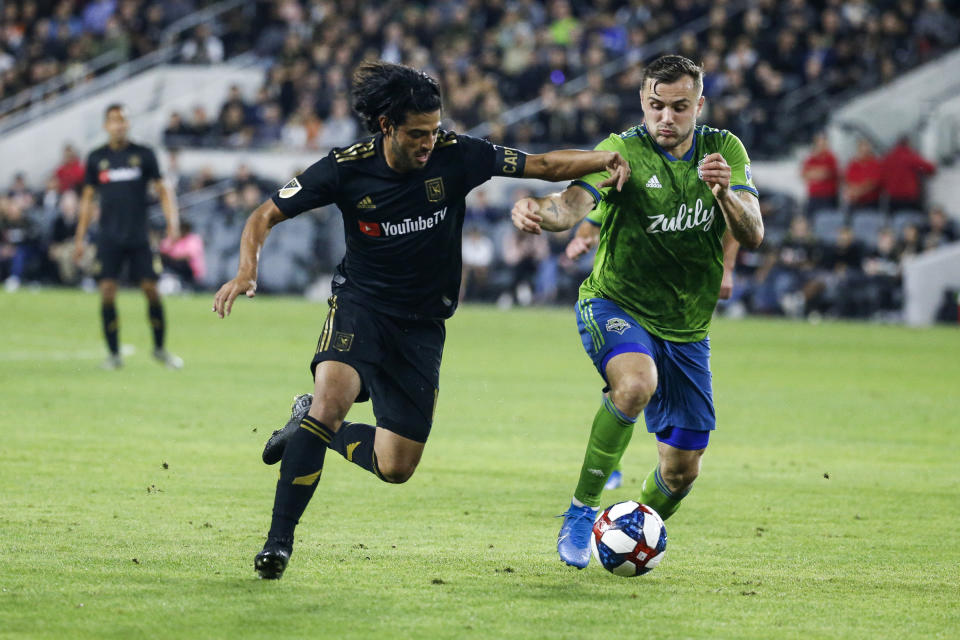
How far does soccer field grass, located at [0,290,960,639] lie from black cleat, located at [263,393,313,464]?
1.25ft

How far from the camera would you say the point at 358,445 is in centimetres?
714

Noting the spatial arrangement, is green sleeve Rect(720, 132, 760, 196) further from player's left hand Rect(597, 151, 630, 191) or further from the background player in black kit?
the background player in black kit

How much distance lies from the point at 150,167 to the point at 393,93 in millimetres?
9185

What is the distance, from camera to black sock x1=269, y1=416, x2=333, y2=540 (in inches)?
240

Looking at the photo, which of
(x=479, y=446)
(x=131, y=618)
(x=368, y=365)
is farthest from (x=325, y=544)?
(x=479, y=446)

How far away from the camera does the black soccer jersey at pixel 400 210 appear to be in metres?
6.38

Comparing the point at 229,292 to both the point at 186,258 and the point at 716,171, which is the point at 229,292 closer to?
the point at 716,171

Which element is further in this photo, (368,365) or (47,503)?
(47,503)

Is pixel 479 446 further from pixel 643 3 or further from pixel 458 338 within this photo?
pixel 643 3

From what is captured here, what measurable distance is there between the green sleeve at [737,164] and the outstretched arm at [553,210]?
79 centimetres

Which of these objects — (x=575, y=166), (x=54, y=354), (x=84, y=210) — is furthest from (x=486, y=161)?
(x=54, y=354)

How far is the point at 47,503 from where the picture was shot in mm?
7723

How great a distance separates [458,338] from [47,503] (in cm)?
1225

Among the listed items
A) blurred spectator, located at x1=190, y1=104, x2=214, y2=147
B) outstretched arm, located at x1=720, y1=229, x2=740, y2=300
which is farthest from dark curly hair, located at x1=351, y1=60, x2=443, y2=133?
blurred spectator, located at x1=190, y1=104, x2=214, y2=147
